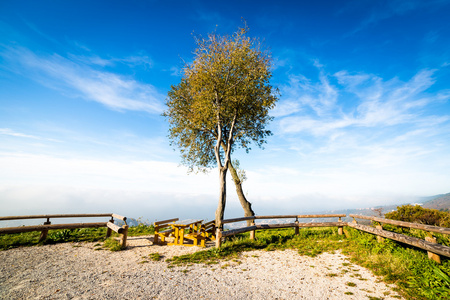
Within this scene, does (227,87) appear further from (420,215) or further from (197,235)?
(420,215)

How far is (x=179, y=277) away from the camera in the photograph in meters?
6.68

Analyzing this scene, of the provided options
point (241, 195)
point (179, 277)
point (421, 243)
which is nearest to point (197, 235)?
point (179, 277)

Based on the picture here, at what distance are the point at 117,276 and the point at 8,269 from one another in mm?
4154

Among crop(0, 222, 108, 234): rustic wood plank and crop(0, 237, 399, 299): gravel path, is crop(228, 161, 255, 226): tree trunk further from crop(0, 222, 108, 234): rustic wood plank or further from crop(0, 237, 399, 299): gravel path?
crop(0, 222, 108, 234): rustic wood plank

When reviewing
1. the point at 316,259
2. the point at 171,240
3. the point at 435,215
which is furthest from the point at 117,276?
the point at 435,215

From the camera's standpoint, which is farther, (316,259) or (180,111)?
(180,111)

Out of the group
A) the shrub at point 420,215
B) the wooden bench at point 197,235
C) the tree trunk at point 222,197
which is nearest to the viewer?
the wooden bench at point 197,235

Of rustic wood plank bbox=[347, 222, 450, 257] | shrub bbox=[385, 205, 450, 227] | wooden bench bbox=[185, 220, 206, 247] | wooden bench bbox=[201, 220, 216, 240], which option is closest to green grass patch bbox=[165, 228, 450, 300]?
rustic wood plank bbox=[347, 222, 450, 257]

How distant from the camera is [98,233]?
13508 millimetres

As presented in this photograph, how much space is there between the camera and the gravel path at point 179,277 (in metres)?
5.61

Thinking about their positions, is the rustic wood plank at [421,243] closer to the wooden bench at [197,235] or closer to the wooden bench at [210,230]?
the wooden bench at [197,235]

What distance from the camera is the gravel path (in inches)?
221

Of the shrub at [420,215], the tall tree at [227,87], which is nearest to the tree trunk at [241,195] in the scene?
the tall tree at [227,87]

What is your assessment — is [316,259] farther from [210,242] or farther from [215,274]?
[210,242]
